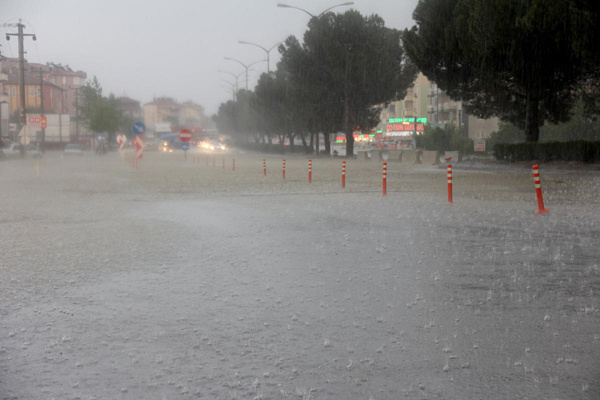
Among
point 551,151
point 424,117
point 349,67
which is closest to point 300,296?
point 551,151

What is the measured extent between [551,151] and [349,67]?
2607 cm

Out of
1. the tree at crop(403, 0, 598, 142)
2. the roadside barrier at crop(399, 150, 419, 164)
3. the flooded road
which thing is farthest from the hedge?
the flooded road

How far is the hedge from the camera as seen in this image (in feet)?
108

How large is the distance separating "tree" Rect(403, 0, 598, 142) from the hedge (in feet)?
5.19

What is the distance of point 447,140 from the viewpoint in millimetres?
62250

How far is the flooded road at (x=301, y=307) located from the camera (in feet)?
15.0

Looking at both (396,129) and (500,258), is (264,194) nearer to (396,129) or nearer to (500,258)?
(500,258)

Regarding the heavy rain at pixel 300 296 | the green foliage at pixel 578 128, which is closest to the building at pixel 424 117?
the green foliage at pixel 578 128

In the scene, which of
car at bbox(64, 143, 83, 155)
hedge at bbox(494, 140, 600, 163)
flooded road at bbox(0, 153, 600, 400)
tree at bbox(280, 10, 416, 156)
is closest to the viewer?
flooded road at bbox(0, 153, 600, 400)

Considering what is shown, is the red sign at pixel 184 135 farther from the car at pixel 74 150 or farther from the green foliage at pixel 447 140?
the car at pixel 74 150

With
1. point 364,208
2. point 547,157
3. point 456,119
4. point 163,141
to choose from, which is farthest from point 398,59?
point 163,141

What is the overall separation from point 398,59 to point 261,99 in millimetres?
25512

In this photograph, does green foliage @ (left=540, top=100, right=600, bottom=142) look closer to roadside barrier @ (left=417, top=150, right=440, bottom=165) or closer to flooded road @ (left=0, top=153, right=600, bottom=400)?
roadside barrier @ (left=417, top=150, right=440, bottom=165)

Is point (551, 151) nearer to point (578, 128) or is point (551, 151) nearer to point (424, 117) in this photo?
point (578, 128)
